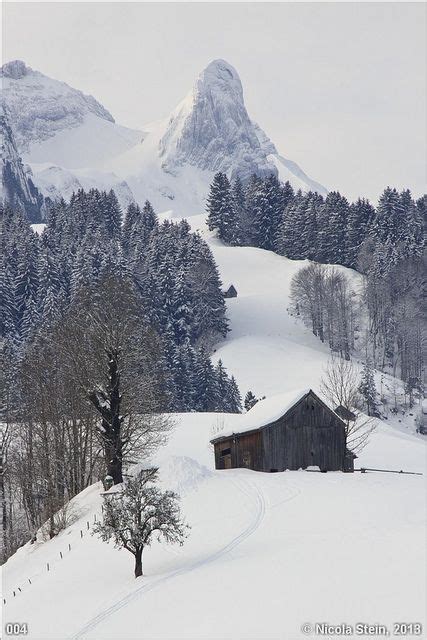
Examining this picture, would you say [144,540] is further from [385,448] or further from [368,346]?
[368,346]

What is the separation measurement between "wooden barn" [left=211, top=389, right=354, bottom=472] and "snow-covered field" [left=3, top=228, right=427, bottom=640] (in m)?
1.65

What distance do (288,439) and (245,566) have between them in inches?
938

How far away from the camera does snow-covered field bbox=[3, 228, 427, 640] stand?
14.4 metres

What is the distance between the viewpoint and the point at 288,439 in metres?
42.2

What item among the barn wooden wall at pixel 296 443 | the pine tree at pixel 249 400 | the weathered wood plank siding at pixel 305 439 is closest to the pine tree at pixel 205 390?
the pine tree at pixel 249 400

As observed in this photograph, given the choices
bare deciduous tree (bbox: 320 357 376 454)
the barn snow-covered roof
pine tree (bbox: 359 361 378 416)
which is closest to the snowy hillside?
the barn snow-covered roof

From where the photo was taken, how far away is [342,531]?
2281cm

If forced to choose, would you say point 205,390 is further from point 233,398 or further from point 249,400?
point 249,400

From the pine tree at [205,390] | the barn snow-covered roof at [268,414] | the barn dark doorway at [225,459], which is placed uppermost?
the pine tree at [205,390]

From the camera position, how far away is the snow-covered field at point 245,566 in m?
14.4

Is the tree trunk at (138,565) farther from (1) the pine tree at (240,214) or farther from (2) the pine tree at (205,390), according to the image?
(1) the pine tree at (240,214)

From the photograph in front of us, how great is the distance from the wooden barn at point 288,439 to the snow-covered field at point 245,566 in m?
1.65

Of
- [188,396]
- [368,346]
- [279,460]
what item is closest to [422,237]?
[368,346]

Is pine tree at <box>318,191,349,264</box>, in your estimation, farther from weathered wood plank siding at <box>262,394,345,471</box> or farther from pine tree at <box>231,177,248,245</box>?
weathered wood plank siding at <box>262,394,345,471</box>
